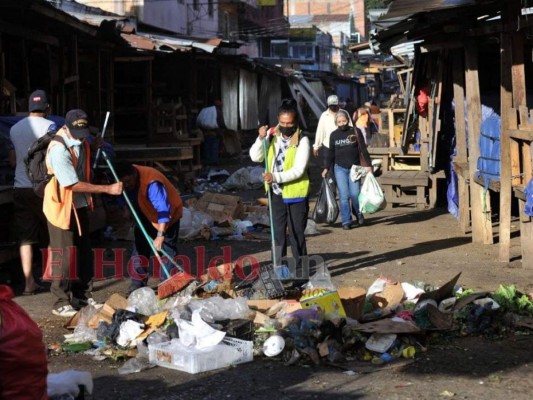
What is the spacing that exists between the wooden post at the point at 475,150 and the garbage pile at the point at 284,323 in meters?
3.38

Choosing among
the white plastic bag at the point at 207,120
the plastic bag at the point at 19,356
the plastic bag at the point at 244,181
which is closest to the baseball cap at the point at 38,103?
the plastic bag at the point at 19,356

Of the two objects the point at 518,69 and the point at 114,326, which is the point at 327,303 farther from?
the point at 518,69

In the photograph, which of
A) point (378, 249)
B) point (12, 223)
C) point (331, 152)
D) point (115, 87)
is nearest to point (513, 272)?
point (378, 249)

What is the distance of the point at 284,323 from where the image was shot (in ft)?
22.8

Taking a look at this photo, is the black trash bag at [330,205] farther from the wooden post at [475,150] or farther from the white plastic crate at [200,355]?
the white plastic crate at [200,355]

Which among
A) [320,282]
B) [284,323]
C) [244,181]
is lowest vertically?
[284,323]

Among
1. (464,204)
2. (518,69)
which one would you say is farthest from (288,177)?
(464,204)

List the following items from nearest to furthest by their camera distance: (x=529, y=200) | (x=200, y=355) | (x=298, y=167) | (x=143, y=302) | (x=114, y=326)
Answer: (x=200, y=355) < (x=114, y=326) < (x=143, y=302) < (x=298, y=167) < (x=529, y=200)

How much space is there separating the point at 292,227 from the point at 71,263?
6.90 ft

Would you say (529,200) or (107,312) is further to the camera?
(529,200)

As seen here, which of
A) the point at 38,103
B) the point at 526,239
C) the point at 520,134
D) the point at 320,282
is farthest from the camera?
the point at 526,239

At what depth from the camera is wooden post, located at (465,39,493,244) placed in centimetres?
1078

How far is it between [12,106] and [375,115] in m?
15.3

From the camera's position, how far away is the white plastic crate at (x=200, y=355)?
20.8 feet
